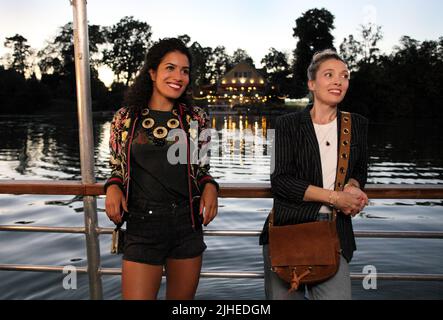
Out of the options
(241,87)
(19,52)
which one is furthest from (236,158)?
(19,52)

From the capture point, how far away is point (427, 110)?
5969 centimetres

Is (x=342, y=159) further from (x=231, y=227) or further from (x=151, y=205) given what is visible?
(x=231, y=227)

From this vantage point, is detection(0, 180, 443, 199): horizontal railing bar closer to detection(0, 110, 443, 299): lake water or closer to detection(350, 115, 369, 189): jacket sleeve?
detection(350, 115, 369, 189): jacket sleeve

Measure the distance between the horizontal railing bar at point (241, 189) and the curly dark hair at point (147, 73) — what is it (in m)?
0.71

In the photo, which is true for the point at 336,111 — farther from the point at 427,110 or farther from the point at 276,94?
the point at 276,94

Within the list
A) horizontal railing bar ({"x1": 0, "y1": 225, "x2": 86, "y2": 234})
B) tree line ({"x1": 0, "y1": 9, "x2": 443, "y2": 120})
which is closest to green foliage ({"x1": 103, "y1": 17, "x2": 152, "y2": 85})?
tree line ({"x1": 0, "y1": 9, "x2": 443, "y2": 120})

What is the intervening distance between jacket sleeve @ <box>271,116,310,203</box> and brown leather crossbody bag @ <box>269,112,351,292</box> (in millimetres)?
160

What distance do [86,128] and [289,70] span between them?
9100 cm

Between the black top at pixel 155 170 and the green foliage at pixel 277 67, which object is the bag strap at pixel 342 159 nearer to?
the black top at pixel 155 170

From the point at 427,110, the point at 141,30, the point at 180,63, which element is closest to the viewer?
the point at 180,63

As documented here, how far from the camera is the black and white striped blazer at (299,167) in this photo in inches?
87.4

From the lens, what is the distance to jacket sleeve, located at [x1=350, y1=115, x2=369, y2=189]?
2.29m
